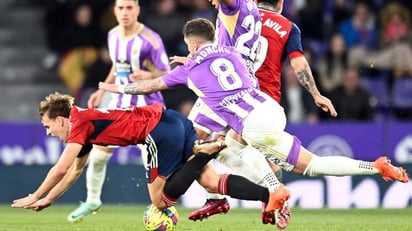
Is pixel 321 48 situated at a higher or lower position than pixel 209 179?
lower

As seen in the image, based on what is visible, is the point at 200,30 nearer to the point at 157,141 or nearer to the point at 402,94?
the point at 157,141

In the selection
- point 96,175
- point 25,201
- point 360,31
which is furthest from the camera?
point 360,31

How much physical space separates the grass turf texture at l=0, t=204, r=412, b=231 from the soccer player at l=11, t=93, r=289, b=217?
1.00m

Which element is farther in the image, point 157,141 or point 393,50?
point 393,50

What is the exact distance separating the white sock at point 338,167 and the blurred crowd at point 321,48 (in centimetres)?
704

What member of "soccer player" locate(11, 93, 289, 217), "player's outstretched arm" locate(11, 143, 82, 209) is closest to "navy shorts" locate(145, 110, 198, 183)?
"soccer player" locate(11, 93, 289, 217)

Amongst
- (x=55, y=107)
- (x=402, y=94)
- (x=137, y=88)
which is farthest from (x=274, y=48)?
(x=402, y=94)

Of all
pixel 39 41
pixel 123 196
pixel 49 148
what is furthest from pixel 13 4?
pixel 123 196

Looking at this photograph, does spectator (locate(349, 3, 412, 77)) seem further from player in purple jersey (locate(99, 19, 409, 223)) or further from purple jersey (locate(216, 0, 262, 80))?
player in purple jersey (locate(99, 19, 409, 223))

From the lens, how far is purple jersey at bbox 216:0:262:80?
10.4 meters

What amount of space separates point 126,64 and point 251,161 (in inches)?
111

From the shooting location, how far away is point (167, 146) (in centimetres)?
972

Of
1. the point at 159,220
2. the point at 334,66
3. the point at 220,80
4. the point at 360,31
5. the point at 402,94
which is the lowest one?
the point at 402,94

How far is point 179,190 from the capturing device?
9727 mm
